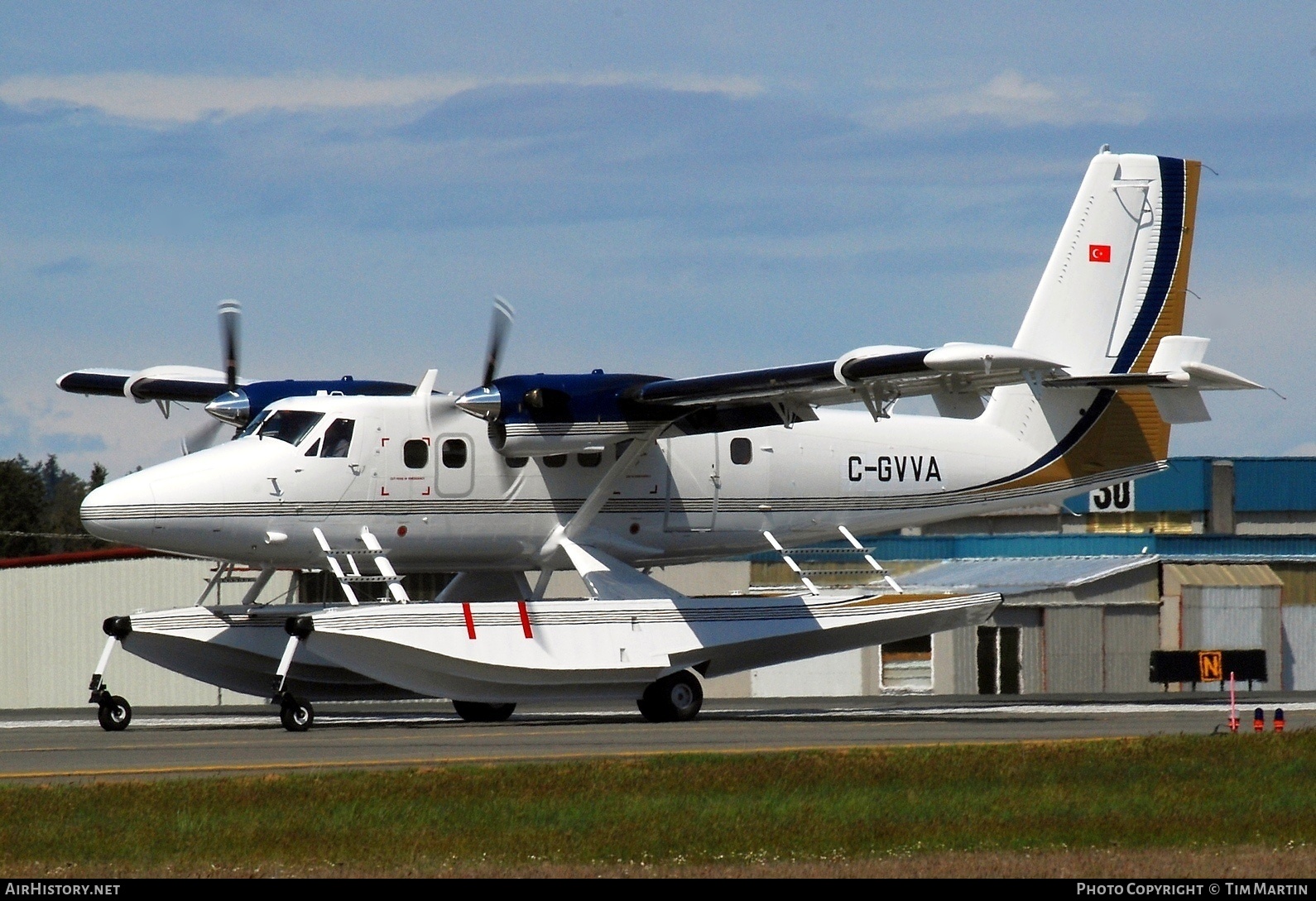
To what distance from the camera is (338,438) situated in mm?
22141

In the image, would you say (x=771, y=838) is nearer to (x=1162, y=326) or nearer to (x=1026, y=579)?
(x=1162, y=326)

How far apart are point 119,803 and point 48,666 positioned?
29052 mm

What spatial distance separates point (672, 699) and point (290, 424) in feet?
19.7

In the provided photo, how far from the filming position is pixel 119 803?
12.6 m

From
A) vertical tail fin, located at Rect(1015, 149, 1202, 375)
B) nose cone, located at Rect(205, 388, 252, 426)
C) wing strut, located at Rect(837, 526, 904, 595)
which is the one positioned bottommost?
wing strut, located at Rect(837, 526, 904, 595)

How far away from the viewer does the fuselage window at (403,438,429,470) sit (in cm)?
2247

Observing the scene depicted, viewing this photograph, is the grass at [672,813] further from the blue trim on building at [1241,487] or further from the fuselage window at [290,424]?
A: the blue trim on building at [1241,487]

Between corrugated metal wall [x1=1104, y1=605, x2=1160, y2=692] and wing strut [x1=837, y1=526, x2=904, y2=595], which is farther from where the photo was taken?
corrugated metal wall [x1=1104, y1=605, x2=1160, y2=692]

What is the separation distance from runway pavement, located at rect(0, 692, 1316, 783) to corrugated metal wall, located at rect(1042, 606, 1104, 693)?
8878mm

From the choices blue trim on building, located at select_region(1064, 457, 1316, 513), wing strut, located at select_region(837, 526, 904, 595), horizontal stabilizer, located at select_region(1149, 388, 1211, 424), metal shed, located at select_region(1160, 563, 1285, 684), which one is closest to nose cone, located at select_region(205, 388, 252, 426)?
wing strut, located at select_region(837, 526, 904, 595)

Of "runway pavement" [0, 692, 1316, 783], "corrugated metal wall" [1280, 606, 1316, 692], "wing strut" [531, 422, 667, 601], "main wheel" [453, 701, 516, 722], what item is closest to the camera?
"runway pavement" [0, 692, 1316, 783]

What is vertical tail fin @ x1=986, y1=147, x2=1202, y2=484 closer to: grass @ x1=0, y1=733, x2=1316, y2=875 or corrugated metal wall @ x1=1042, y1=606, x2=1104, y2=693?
grass @ x1=0, y1=733, x2=1316, y2=875

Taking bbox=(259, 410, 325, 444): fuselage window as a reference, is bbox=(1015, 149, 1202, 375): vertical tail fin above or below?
above

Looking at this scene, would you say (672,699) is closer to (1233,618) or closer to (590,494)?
(590,494)
